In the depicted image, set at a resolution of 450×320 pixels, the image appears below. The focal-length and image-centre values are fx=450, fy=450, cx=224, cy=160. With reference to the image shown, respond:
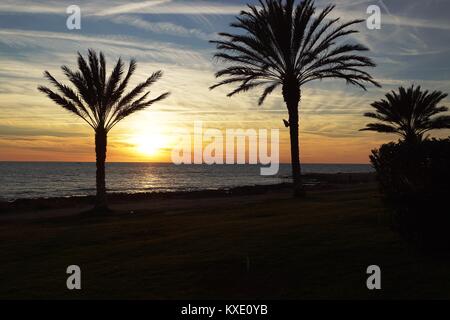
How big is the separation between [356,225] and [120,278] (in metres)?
6.37

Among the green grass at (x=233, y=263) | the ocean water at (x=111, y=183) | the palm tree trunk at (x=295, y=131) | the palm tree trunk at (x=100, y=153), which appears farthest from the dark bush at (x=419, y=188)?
the ocean water at (x=111, y=183)

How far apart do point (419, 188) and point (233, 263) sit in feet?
11.5

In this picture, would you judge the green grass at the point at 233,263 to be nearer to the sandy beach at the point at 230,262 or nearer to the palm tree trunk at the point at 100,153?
the sandy beach at the point at 230,262

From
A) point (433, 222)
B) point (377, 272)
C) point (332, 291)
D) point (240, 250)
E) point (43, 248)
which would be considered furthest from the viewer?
point (43, 248)

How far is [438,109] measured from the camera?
104ft

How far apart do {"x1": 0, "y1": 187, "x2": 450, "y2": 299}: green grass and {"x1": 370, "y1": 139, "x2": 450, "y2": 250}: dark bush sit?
51 centimetres

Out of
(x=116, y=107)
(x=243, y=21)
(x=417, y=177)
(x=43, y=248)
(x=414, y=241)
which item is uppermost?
(x=243, y=21)

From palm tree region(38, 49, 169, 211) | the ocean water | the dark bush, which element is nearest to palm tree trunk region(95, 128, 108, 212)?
palm tree region(38, 49, 169, 211)

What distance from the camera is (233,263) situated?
328 inches

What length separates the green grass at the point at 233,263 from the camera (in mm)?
6926

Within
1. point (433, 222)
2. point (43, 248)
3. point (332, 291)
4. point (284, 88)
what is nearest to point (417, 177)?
point (433, 222)

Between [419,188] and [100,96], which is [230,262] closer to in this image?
[419,188]

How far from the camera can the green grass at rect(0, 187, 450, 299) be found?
6926 mm

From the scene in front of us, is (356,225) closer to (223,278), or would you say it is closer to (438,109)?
(223,278)
